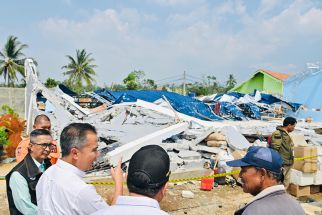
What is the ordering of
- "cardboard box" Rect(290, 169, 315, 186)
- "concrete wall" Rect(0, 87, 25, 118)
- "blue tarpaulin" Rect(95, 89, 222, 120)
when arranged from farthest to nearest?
"concrete wall" Rect(0, 87, 25, 118) → "blue tarpaulin" Rect(95, 89, 222, 120) → "cardboard box" Rect(290, 169, 315, 186)

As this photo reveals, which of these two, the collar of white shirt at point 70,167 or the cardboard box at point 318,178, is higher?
the collar of white shirt at point 70,167

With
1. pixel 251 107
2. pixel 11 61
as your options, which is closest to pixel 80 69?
pixel 11 61

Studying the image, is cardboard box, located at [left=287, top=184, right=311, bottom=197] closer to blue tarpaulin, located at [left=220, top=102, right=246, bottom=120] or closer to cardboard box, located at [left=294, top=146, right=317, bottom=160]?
cardboard box, located at [left=294, top=146, right=317, bottom=160]

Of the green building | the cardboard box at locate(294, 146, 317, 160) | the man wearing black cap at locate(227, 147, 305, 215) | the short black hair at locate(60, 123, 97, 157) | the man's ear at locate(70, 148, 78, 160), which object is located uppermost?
the green building

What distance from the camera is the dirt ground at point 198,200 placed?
6.14 meters

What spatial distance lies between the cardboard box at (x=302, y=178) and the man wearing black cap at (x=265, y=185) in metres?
5.14

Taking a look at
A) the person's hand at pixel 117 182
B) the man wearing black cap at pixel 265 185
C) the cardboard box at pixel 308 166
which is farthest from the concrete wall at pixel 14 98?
the man wearing black cap at pixel 265 185

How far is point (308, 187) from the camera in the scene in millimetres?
6949

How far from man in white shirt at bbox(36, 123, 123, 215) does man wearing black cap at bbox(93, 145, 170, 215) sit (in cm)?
41

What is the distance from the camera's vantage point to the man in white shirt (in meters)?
1.81

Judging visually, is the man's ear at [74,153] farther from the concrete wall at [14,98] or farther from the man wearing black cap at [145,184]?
the concrete wall at [14,98]

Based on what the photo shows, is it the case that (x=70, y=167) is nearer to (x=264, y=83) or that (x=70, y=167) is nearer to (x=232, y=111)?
(x=232, y=111)

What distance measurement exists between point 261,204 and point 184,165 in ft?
21.9

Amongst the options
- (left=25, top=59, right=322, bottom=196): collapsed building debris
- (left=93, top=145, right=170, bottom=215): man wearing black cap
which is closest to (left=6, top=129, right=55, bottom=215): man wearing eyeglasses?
(left=93, top=145, right=170, bottom=215): man wearing black cap
